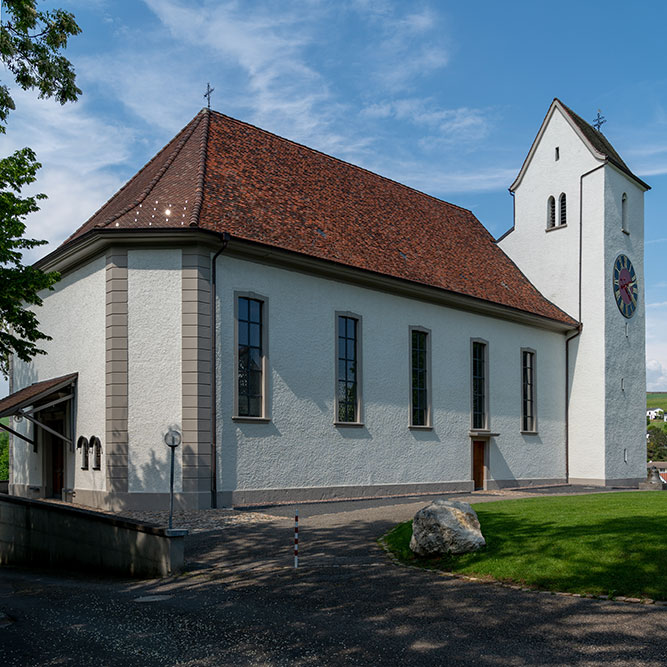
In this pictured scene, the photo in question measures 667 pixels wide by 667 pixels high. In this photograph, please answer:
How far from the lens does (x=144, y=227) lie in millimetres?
19094

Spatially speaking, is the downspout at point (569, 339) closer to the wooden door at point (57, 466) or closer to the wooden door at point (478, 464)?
the wooden door at point (478, 464)

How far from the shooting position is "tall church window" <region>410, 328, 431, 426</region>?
24.9m

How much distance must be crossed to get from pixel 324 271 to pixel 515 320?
429 inches

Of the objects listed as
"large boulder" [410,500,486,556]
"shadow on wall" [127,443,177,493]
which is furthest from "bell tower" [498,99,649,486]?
"large boulder" [410,500,486,556]

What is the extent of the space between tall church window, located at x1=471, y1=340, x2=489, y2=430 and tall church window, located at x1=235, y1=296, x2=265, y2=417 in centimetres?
997

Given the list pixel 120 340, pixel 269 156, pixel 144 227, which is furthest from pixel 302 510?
pixel 269 156

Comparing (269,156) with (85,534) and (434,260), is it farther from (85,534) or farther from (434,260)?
(85,534)

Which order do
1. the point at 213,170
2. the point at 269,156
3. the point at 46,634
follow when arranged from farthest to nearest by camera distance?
the point at 269,156 < the point at 213,170 < the point at 46,634

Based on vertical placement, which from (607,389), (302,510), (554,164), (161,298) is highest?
(554,164)

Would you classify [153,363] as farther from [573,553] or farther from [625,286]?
[625,286]

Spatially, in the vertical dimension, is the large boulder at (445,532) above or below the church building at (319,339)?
below

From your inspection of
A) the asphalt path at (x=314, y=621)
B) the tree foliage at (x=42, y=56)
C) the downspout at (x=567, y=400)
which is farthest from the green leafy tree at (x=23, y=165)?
the downspout at (x=567, y=400)

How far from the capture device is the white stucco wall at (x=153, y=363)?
736 inches

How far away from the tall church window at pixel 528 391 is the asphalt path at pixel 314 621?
19.9 m
